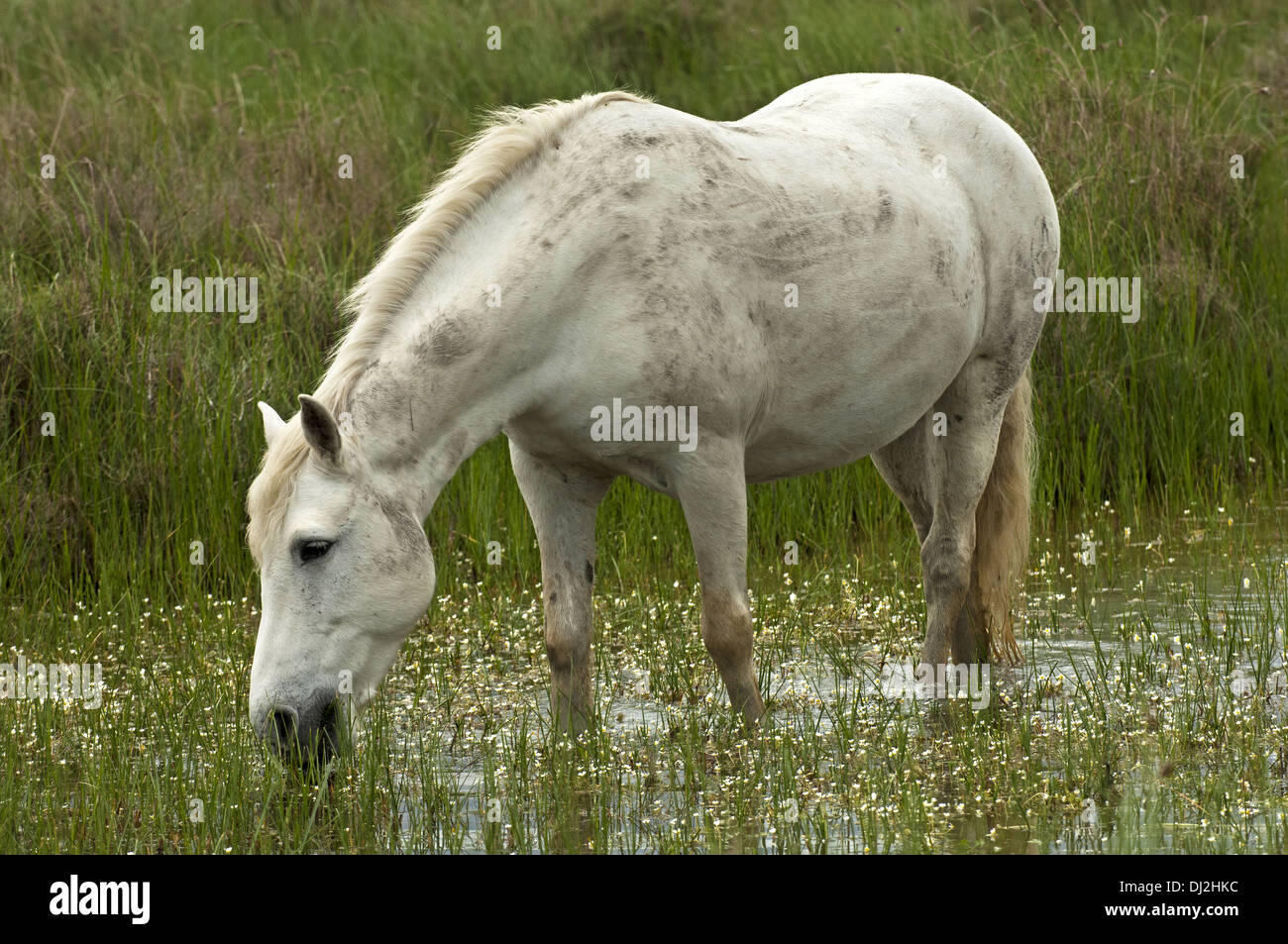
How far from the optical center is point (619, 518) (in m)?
8.27

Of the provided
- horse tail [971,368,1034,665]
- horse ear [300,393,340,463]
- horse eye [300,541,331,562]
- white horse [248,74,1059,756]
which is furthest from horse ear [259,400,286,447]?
horse tail [971,368,1034,665]

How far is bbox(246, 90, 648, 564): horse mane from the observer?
15.7 ft

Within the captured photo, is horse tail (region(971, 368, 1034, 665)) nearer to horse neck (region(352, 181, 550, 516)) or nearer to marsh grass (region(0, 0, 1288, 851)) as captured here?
marsh grass (region(0, 0, 1288, 851))

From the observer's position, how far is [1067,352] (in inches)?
355

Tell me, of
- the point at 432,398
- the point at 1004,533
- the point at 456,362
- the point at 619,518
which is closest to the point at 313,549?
the point at 432,398

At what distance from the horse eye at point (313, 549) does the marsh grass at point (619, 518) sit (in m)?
0.59

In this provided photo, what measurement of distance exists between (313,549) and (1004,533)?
299cm

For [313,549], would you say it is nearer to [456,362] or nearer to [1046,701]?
[456,362]

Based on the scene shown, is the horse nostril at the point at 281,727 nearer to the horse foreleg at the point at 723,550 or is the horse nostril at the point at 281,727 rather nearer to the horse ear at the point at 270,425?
the horse ear at the point at 270,425

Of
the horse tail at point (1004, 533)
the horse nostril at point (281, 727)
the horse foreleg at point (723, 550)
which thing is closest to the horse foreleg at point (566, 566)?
the horse foreleg at point (723, 550)

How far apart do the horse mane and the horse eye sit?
0.33 feet

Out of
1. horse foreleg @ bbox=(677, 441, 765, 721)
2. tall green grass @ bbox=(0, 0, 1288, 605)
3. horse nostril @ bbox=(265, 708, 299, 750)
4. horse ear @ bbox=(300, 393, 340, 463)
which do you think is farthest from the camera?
tall green grass @ bbox=(0, 0, 1288, 605)

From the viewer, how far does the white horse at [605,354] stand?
15.7 ft
